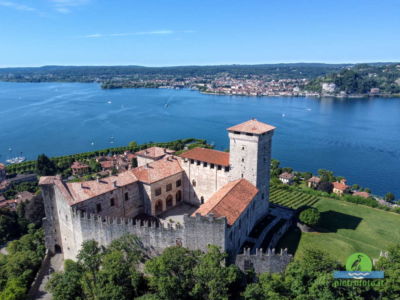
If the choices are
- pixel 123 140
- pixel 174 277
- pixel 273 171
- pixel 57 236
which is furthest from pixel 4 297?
pixel 123 140

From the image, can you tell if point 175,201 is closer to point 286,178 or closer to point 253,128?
point 253,128

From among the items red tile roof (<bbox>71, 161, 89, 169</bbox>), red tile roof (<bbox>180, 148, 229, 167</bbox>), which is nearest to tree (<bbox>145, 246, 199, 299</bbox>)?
red tile roof (<bbox>180, 148, 229, 167</bbox>)

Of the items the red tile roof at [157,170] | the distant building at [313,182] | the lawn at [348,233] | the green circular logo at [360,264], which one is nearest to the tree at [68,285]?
the red tile roof at [157,170]

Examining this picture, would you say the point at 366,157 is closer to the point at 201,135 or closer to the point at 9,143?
the point at 201,135

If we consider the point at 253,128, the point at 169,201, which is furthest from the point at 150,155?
the point at 253,128

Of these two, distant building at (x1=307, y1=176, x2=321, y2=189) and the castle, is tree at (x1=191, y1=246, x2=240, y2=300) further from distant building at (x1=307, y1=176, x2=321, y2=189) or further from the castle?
distant building at (x1=307, y1=176, x2=321, y2=189)
